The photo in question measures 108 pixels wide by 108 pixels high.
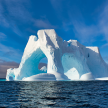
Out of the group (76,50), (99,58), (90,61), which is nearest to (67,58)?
(76,50)

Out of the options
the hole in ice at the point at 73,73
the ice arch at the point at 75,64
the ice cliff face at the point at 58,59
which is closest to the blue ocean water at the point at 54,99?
the ice cliff face at the point at 58,59

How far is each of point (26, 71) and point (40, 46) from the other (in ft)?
22.3

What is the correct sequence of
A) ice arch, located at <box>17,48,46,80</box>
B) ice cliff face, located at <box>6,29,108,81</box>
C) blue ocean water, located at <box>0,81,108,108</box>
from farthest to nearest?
ice arch, located at <box>17,48,46,80</box>
ice cliff face, located at <box>6,29,108,81</box>
blue ocean water, located at <box>0,81,108,108</box>

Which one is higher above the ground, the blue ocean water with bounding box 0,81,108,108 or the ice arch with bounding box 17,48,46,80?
the ice arch with bounding box 17,48,46,80

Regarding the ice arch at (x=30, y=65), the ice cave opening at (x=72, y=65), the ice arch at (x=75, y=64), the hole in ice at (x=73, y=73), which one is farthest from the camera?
the hole in ice at (x=73, y=73)

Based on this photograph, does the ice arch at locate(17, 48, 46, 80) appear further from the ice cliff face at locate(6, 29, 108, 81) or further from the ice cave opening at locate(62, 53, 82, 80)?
the ice cave opening at locate(62, 53, 82, 80)

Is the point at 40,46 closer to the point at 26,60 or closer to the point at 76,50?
the point at 26,60

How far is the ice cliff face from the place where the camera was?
23172 mm

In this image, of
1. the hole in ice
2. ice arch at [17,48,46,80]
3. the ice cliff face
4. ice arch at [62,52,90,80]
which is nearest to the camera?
the ice cliff face

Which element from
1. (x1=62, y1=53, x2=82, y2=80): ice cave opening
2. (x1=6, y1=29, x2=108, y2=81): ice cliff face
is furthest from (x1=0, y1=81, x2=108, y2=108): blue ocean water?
(x1=62, y1=53, x2=82, y2=80): ice cave opening

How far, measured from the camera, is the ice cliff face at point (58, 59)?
76.0ft

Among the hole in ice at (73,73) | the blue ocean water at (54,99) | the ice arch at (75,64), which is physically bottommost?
the blue ocean water at (54,99)

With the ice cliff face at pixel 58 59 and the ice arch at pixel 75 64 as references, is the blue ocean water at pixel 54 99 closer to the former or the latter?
the ice cliff face at pixel 58 59

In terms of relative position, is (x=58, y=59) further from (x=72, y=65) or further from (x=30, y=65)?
(x=30, y=65)
